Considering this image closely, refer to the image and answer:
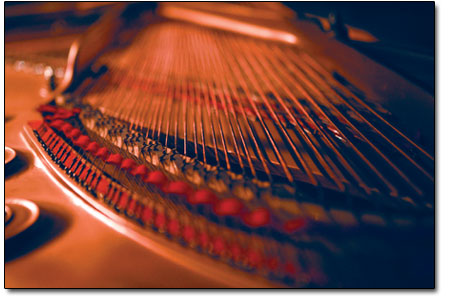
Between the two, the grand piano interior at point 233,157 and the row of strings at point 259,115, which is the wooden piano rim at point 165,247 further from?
the row of strings at point 259,115

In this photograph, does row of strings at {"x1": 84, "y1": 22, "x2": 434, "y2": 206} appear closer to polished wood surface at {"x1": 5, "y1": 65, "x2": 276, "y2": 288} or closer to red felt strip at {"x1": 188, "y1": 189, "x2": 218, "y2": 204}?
red felt strip at {"x1": 188, "y1": 189, "x2": 218, "y2": 204}

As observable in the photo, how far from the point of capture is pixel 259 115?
4.55 ft

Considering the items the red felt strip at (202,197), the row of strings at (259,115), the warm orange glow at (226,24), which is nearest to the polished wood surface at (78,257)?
the red felt strip at (202,197)

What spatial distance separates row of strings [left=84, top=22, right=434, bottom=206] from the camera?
1061 mm

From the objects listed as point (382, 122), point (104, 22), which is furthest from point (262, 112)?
point (104, 22)

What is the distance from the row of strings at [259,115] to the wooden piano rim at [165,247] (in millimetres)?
355

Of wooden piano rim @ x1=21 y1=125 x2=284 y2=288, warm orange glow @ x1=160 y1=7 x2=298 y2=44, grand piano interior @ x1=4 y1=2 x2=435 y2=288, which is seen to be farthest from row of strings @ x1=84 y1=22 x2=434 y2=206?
wooden piano rim @ x1=21 y1=125 x2=284 y2=288

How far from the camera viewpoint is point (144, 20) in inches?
94.9

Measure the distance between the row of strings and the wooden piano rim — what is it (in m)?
0.35

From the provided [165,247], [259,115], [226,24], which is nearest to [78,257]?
[165,247]

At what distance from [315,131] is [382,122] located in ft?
0.97

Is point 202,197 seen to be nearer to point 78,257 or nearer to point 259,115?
point 78,257

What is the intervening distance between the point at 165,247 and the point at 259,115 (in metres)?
0.78

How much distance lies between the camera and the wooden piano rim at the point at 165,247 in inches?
28.6
